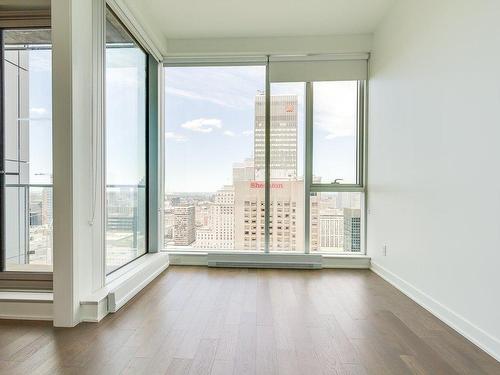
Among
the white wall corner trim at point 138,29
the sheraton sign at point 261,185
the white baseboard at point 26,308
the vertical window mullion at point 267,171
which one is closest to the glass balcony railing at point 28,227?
the white baseboard at point 26,308

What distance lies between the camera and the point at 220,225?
4020 mm

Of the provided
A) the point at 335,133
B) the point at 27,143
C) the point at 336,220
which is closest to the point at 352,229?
the point at 336,220

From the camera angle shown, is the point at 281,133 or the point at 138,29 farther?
the point at 281,133

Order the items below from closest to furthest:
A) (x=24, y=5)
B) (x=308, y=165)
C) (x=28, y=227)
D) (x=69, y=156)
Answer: (x=69, y=156) < (x=24, y=5) < (x=28, y=227) < (x=308, y=165)

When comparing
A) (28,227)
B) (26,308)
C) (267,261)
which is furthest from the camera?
(267,261)

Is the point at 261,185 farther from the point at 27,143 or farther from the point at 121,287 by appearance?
the point at 27,143

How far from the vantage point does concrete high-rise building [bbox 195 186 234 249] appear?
4012 millimetres

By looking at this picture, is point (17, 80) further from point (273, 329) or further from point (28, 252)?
point (273, 329)

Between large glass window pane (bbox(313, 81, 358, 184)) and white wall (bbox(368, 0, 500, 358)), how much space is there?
0.50 meters

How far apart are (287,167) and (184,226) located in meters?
1.64

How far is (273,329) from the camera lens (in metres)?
2.11

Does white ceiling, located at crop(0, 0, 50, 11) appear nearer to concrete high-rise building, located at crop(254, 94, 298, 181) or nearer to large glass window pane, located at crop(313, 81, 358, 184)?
concrete high-rise building, located at crop(254, 94, 298, 181)

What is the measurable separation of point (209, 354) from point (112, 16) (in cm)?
306

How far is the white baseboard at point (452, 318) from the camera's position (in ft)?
6.03
